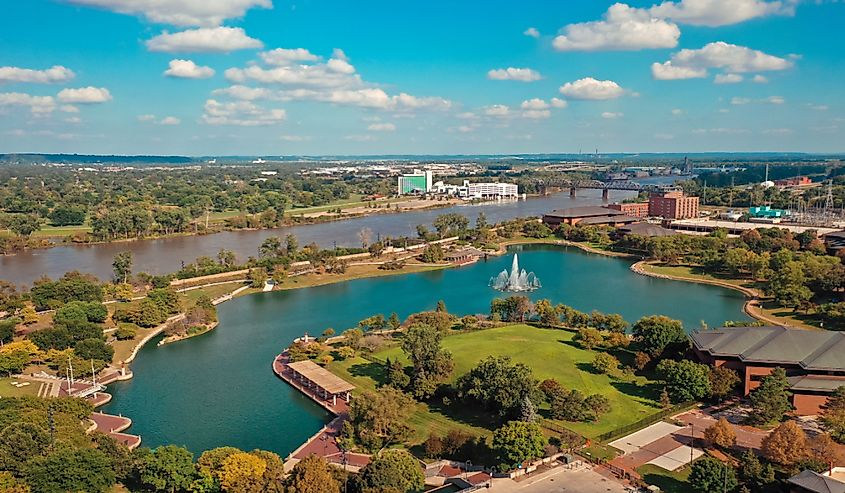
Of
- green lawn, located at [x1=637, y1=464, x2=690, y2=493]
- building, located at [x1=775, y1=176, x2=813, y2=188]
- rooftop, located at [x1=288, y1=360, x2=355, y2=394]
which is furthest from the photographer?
building, located at [x1=775, y1=176, x2=813, y2=188]

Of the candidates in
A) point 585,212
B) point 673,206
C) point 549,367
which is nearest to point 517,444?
point 549,367

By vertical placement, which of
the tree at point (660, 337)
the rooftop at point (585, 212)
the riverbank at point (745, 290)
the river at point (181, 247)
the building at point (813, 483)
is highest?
the rooftop at point (585, 212)

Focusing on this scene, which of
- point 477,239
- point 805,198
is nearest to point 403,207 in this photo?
point 477,239

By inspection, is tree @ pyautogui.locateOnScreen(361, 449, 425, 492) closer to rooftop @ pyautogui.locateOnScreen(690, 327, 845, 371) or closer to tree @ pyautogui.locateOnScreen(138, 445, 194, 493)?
tree @ pyautogui.locateOnScreen(138, 445, 194, 493)

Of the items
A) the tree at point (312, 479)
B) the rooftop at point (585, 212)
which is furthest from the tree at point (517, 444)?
the rooftop at point (585, 212)

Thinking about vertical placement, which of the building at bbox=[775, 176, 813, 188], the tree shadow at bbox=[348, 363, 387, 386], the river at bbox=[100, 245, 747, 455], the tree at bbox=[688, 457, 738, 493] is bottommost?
the river at bbox=[100, 245, 747, 455]

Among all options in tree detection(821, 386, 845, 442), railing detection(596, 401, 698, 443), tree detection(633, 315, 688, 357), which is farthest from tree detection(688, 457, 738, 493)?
tree detection(633, 315, 688, 357)

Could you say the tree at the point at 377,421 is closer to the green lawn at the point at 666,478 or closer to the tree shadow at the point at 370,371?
the tree shadow at the point at 370,371
